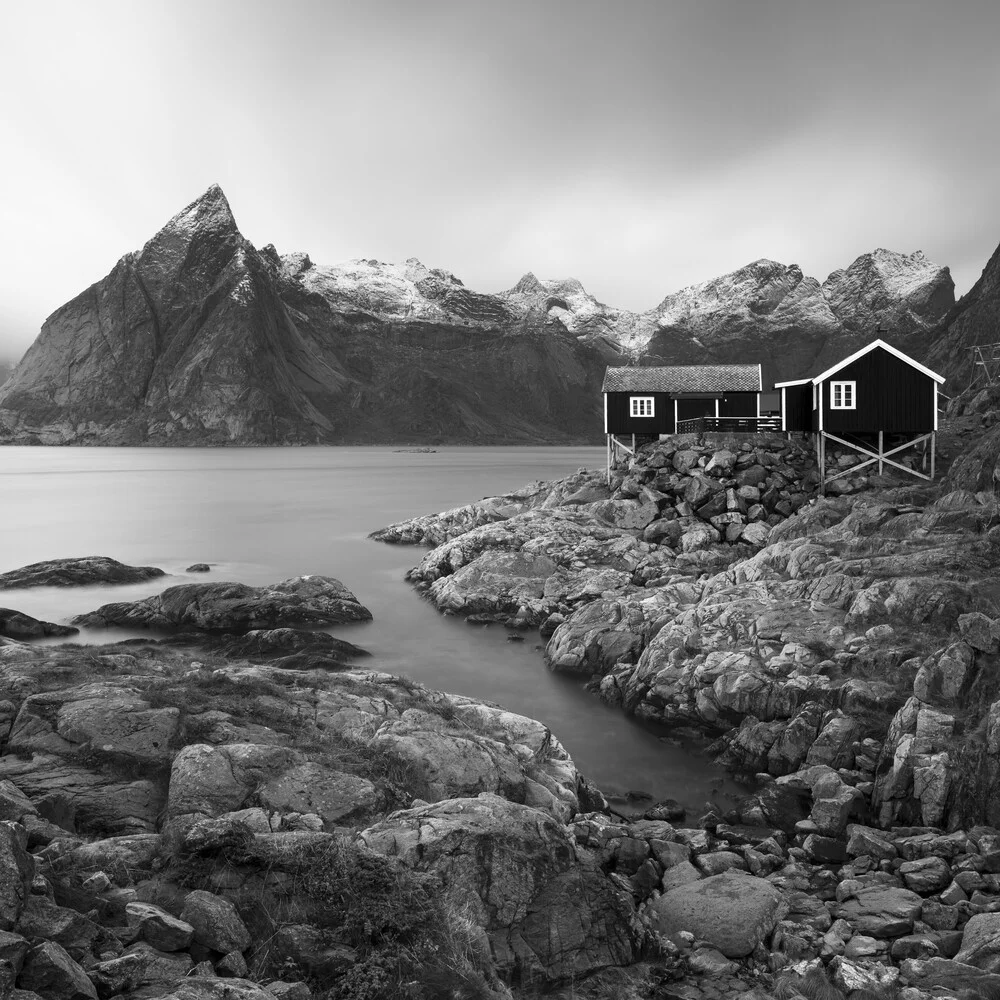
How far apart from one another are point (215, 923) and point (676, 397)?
40361 millimetres

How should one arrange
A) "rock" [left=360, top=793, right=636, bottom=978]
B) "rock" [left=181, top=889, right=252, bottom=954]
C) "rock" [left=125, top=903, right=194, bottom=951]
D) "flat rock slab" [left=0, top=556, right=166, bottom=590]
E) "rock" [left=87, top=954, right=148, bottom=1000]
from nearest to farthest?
"rock" [left=87, top=954, right=148, bottom=1000], "rock" [left=125, top=903, right=194, bottom=951], "rock" [left=181, top=889, right=252, bottom=954], "rock" [left=360, top=793, right=636, bottom=978], "flat rock slab" [left=0, top=556, right=166, bottom=590]

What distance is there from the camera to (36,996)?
16.6 ft

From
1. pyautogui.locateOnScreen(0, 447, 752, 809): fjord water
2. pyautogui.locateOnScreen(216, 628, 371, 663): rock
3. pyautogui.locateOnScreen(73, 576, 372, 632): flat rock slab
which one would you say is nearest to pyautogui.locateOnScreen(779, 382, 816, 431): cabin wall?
pyautogui.locateOnScreen(0, 447, 752, 809): fjord water

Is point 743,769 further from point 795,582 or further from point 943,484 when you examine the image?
point 943,484

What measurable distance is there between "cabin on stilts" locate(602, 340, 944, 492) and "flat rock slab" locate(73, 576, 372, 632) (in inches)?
872

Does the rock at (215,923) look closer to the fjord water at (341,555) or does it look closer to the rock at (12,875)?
the rock at (12,875)

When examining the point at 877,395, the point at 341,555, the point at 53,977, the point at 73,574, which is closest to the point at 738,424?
the point at 877,395

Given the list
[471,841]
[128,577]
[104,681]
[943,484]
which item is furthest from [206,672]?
[943,484]

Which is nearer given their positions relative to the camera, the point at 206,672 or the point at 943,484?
the point at 206,672

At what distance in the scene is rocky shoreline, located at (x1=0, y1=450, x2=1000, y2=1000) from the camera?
687 cm

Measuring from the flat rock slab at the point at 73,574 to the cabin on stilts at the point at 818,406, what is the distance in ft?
88.8

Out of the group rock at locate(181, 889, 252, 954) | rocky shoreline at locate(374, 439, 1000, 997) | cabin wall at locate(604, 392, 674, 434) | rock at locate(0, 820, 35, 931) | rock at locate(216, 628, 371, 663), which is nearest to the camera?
rock at locate(0, 820, 35, 931)

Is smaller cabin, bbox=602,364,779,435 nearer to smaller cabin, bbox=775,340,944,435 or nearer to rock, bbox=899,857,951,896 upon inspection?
smaller cabin, bbox=775,340,944,435

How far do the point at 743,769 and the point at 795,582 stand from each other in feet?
25.4
